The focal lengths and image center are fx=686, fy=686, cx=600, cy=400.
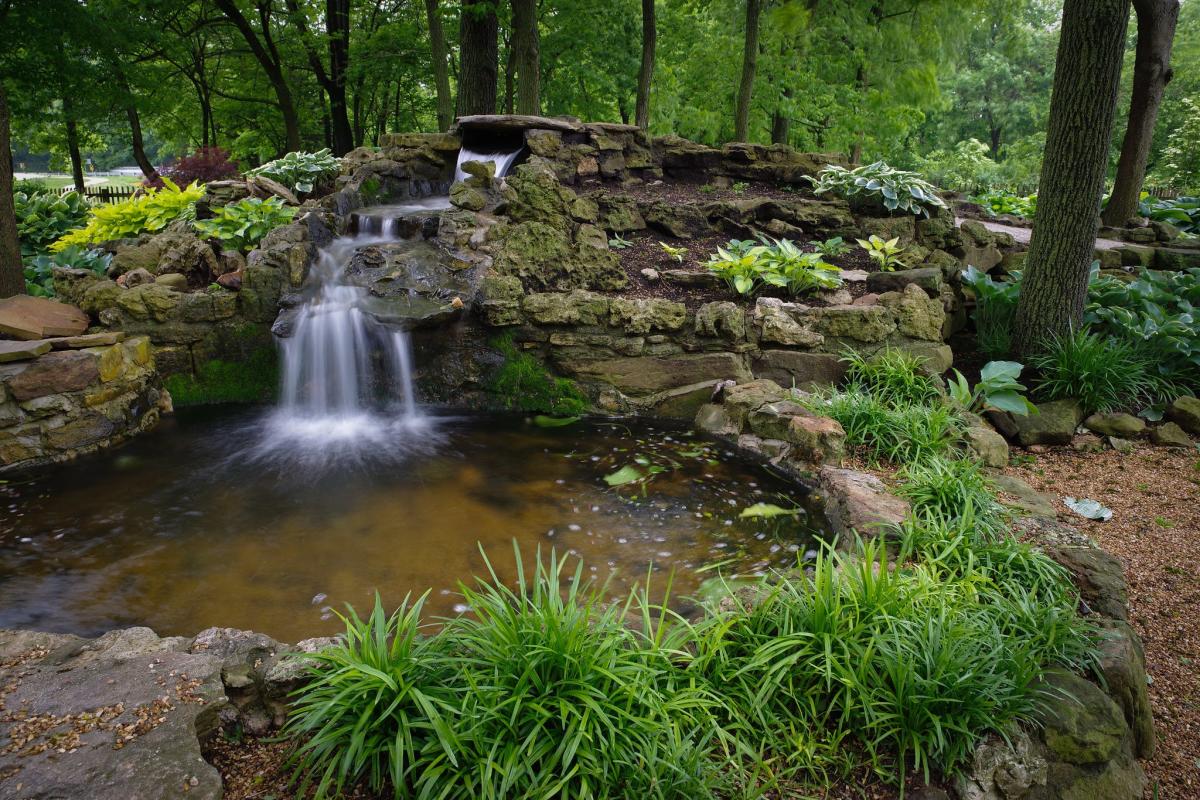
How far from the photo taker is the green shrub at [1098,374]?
574cm

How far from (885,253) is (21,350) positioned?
26.4 ft

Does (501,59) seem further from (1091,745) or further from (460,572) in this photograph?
(1091,745)

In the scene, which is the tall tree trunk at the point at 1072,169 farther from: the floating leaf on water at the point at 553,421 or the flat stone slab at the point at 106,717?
the flat stone slab at the point at 106,717

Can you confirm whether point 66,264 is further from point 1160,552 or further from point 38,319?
point 1160,552

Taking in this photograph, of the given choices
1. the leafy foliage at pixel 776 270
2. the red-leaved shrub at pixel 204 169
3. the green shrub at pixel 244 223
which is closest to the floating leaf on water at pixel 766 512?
the leafy foliage at pixel 776 270

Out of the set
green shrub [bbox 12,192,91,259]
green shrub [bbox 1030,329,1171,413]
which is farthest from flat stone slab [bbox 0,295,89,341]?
green shrub [bbox 1030,329,1171,413]

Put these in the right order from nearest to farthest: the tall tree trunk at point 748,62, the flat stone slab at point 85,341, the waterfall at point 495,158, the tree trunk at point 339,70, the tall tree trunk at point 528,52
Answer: the flat stone slab at point 85,341 < the waterfall at point 495,158 < the tall tree trunk at point 528,52 < the tall tree trunk at point 748,62 < the tree trunk at point 339,70

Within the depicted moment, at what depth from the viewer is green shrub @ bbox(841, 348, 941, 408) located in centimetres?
557

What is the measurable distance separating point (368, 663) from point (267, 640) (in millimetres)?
750

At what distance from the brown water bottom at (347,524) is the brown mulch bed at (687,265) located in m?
1.72

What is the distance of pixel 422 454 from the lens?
223 inches

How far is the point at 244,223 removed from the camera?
25.5ft

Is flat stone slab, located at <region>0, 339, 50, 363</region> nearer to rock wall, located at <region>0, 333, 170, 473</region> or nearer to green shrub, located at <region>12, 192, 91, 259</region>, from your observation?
rock wall, located at <region>0, 333, 170, 473</region>

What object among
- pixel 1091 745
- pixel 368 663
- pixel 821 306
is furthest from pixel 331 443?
pixel 1091 745
